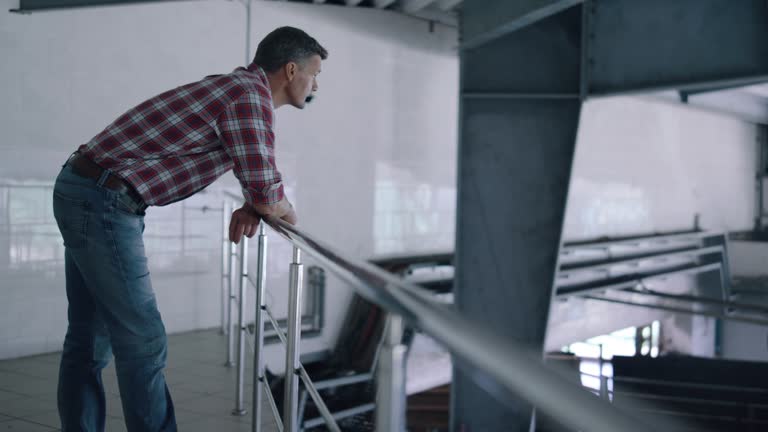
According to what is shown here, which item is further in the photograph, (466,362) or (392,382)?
(392,382)

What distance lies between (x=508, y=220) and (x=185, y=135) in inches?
158

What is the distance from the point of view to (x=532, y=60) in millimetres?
5066

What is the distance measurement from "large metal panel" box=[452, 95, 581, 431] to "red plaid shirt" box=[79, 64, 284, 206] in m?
3.86

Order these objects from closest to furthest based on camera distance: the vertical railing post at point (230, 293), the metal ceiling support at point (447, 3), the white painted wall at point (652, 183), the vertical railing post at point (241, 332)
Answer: the vertical railing post at point (241, 332), the vertical railing post at point (230, 293), the metal ceiling support at point (447, 3), the white painted wall at point (652, 183)

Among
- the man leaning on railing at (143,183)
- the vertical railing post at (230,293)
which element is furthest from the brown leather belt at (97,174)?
the vertical railing post at (230,293)

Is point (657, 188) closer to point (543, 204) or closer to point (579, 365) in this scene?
point (579, 365)

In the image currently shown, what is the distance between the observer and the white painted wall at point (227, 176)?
381 centimetres

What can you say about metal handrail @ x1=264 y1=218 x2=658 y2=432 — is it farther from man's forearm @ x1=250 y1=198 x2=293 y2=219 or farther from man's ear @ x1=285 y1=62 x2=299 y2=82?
man's ear @ x1=285 y1=62 x2=299 y2=82

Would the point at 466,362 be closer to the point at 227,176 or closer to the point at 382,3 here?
the point at 227,176

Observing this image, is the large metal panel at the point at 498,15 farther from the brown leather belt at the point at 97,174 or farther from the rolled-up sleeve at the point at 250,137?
the brown leather belt at the point at 97,174

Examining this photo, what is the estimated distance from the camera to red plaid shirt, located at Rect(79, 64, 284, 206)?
147cm

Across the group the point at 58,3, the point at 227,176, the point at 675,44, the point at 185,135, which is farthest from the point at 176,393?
the point at 675,44

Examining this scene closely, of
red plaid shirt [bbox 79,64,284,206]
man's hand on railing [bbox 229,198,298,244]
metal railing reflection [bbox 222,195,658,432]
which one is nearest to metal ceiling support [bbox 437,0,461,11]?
man's hand on railing [bbox 229,198,298,244]

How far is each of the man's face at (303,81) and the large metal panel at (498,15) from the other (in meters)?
2.44
